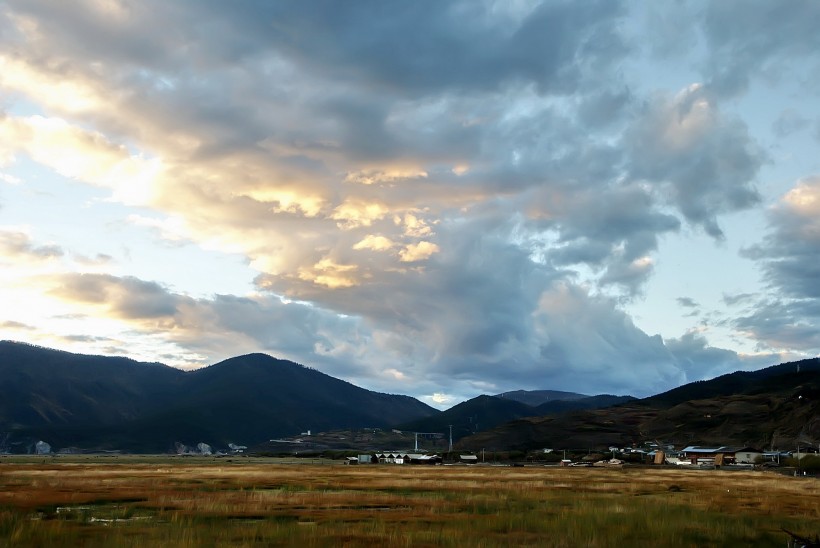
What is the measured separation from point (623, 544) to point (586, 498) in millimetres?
24001

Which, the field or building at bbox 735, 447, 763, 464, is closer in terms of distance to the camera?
the field

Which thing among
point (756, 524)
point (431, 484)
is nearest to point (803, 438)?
point (431, 484)

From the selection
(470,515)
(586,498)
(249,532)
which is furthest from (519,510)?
(249,532)

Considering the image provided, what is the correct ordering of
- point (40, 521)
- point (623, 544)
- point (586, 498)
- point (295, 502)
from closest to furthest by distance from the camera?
point (623, 544), point (40, 521), point (295, 502), point (586, 498)

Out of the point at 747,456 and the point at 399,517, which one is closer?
the point at 399,517

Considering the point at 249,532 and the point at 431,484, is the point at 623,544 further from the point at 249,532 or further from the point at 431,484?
the point at 431,484

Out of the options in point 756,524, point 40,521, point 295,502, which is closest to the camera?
point 40,521

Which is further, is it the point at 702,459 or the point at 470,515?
the point at 702,459

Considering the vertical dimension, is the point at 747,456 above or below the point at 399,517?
above

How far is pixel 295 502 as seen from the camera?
49406mm

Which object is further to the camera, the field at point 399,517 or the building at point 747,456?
the building at point 747,456

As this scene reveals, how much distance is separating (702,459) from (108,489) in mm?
160760

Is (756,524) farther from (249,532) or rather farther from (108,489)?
(108,489)

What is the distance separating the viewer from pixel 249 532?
A: 32812 mm
